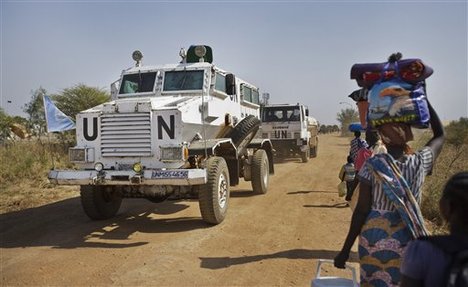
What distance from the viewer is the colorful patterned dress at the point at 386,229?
Answer: 2146mm

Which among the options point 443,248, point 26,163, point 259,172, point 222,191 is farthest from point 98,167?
point 26,163

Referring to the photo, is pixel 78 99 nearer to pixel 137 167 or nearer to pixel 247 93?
pixel 247 93

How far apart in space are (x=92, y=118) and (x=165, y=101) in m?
1.21

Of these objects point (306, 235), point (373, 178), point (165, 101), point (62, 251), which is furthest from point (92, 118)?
point (373, 178)

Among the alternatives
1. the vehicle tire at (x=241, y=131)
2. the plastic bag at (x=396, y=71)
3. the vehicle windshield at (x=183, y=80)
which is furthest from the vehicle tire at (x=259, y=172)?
the plastic bag at (x=396, y=71)

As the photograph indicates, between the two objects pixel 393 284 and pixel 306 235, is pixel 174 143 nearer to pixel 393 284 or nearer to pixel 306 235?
pixel 306 235

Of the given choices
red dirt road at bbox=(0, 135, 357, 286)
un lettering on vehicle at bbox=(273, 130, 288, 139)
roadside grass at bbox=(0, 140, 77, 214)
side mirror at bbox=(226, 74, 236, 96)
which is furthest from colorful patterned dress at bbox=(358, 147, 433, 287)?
un lettering on vehicle at bbox=(273, 130, 288, 139)

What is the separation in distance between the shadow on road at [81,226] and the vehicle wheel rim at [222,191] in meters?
0.49

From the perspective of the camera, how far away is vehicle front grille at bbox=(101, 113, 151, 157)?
6.41m

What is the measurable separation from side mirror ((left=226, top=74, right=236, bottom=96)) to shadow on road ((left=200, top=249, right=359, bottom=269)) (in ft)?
13.1

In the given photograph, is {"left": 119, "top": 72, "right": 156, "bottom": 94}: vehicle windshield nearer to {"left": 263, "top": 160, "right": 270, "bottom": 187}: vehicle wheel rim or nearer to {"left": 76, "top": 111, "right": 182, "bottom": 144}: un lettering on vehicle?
{"left": 76, "top": 111, "right": 182, "bottom": 144}: un lettering on vehicle

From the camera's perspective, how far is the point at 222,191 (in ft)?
22.8

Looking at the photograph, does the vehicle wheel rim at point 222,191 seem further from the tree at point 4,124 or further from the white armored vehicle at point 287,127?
the tree at point 4,124

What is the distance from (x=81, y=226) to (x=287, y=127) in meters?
11.6
